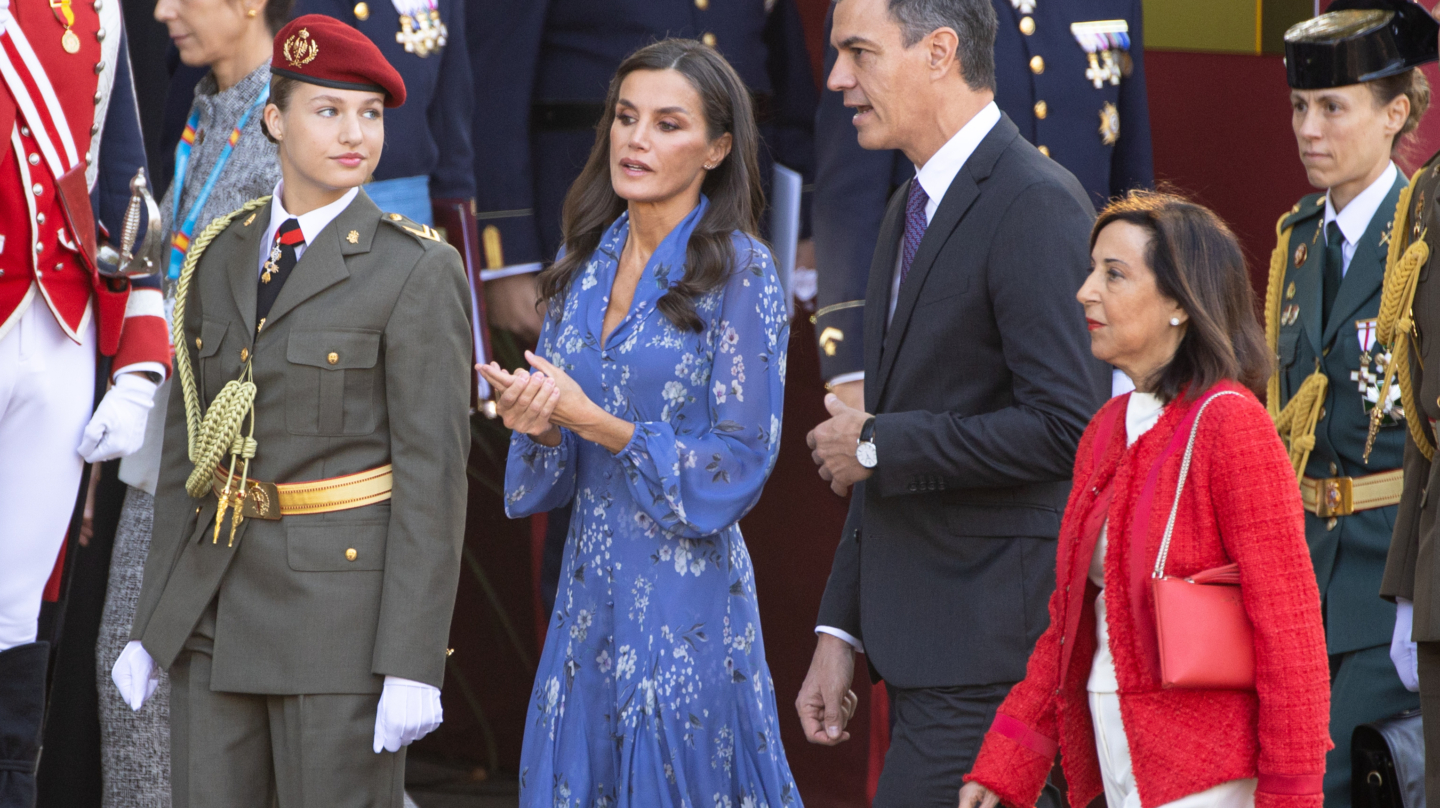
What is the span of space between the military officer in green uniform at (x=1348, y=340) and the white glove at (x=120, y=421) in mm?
2452

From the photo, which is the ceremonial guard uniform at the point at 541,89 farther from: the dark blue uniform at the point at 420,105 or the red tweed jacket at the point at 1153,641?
the red tweed jacket at the point at 1153,641

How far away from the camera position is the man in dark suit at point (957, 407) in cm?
265

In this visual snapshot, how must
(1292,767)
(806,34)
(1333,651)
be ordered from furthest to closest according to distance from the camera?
(806,34)
(1333,651)
(1292,767)

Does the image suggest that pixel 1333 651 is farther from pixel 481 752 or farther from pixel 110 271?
pixel 110 271

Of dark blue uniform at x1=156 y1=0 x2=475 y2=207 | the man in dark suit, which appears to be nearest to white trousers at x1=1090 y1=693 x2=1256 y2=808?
the man in dark suit

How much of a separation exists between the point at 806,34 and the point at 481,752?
2189 mm

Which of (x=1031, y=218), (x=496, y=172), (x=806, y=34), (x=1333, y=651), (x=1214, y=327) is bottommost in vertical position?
(x=1333, y=651)

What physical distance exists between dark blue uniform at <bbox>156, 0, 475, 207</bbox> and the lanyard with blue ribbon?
0.78 feet

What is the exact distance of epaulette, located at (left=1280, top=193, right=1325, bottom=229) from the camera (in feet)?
12.8

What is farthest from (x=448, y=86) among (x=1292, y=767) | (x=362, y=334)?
(x=1292, y=767)

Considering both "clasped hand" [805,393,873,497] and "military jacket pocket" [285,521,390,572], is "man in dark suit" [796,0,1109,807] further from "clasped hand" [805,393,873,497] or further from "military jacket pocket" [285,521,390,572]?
"military jacket pocket" [285,521,390,572]

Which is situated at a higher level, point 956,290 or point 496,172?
point 496,172

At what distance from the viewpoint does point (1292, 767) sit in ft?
6.91

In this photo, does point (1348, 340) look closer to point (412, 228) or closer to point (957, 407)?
point (957, 407)
